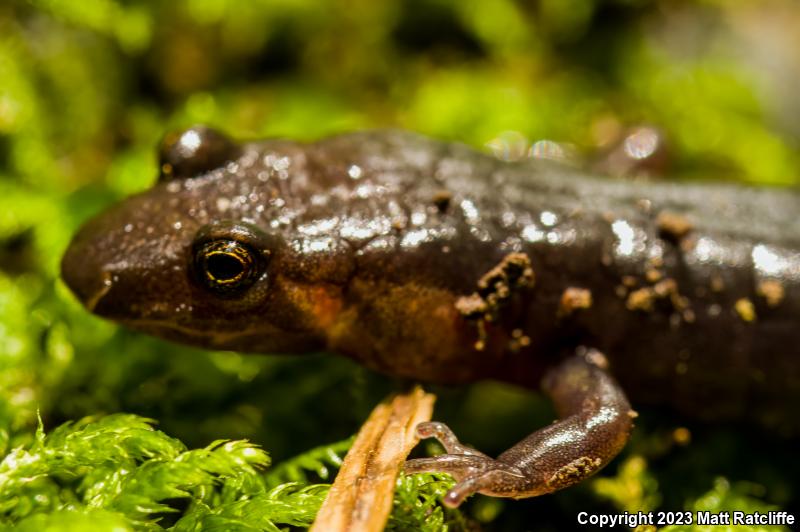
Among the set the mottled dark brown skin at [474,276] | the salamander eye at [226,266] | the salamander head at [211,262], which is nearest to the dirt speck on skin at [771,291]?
the mottled dark brown skin at [474,276]

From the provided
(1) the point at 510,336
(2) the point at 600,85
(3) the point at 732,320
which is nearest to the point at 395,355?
(1) the point at 510,336

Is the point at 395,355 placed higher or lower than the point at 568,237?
lower

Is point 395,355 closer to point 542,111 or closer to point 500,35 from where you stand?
point 542,111

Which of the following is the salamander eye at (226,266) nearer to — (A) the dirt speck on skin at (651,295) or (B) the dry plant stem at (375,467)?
(B) the dry plant stem at (375,467)

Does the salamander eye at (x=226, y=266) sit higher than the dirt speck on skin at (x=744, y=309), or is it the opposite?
the dirt speck on skin at (x=744, y=309)

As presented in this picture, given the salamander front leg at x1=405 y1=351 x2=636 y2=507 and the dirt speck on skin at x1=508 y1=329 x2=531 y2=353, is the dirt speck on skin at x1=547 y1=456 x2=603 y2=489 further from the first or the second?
the dirt speck on skin at x1=508 y1=329 x2=531 y2=353

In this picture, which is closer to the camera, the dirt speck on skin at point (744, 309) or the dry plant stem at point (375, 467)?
the dry plant stem at point (375, 467)
